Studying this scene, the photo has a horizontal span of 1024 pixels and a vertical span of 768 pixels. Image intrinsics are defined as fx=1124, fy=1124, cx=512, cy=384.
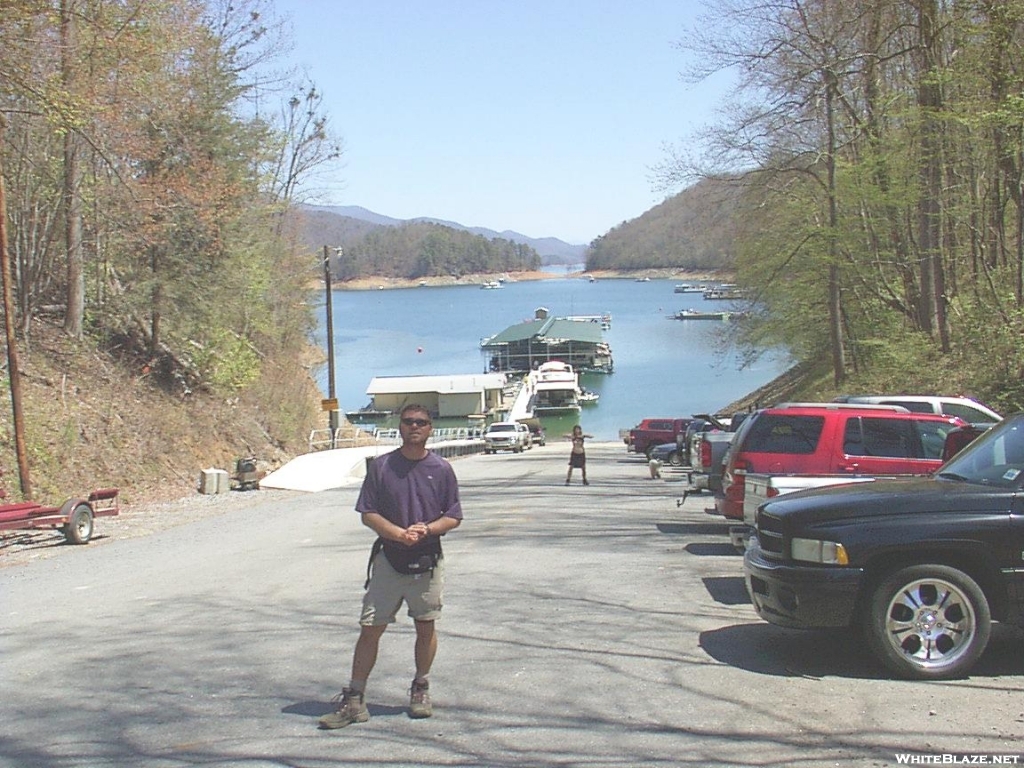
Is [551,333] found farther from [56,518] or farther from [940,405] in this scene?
[56,518]

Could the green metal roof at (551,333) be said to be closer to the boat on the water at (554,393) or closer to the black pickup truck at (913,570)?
the boat on the water at (554,393)

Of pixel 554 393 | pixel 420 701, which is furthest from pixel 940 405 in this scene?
pixel 554 393

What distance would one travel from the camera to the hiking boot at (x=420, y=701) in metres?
6.23

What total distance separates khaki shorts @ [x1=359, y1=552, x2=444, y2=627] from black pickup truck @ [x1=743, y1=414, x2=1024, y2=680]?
2472 mm

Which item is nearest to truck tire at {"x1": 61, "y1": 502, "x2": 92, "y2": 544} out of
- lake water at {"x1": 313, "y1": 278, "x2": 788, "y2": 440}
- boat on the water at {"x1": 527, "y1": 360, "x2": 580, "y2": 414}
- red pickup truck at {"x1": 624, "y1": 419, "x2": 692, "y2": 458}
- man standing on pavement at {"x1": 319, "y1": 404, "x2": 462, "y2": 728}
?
man standing on pavement at {"x1": 319, "y1": 404, "x2": 462, "y2": 728}

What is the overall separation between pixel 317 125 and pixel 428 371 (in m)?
64.7

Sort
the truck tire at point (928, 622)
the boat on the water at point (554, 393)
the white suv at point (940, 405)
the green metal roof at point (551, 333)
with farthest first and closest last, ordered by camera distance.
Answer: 1. the green metal roof at point (551, 333)
2. the boat on the water at point (554, 393)
3. the white suv at point (940, 405)
4. the truck tire at point (928, 622)

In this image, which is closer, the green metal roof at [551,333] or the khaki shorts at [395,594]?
the khaki shorts at [395,594]

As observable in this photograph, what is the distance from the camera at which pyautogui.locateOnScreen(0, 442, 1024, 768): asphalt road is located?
5770 mm

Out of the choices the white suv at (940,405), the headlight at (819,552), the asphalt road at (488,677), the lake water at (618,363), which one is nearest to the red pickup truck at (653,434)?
the lake water at (618,363)

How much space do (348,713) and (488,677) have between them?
127cm

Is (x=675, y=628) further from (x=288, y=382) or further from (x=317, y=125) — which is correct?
(x=317, y=125)

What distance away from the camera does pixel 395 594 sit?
20.3 feet

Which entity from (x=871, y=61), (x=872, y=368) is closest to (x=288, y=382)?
(x=872, y=368)
